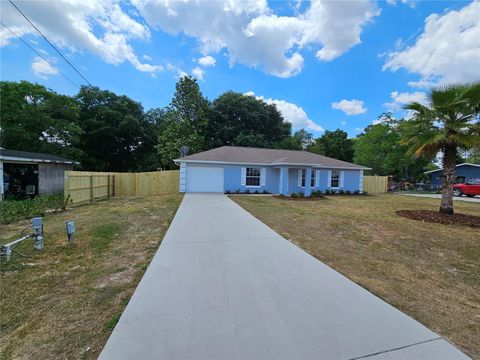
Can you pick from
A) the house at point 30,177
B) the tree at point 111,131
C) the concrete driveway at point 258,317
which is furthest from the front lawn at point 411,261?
the tree at point 111,131

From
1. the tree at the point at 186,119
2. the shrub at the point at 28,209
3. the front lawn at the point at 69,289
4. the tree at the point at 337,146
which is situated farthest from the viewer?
the tree at the point at 337,146

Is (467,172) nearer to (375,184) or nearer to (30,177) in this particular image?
(375,184)

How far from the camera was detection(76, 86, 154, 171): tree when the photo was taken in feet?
96.4

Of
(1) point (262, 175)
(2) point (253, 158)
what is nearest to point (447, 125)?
(1) point (262, 175)

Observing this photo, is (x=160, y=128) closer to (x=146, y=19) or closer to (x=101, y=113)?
(x=101, y=113)

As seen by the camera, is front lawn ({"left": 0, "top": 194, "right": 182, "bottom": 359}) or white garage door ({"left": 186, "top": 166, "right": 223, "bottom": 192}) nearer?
front lawn ({"left": 0, "top": 194, "right": 182, "bottom": 359})

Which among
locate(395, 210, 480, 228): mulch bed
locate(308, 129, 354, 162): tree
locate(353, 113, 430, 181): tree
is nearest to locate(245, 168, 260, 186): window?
locate(395, 210, 480, 228): mulch bed

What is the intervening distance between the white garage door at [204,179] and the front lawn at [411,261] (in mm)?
9046

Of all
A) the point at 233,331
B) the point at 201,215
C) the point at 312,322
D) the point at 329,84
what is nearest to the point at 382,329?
the point at 312,322

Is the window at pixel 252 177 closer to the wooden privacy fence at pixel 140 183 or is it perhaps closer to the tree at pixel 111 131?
the wooden privacy fence at pixel 140 183

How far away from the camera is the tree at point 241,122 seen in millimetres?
33188

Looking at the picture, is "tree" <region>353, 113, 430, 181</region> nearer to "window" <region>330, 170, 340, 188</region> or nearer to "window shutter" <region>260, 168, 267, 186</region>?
"window" <region>330, 170, 340, 188</region>

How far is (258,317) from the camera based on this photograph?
2627mm

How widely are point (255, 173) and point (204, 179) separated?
3.84 meters
